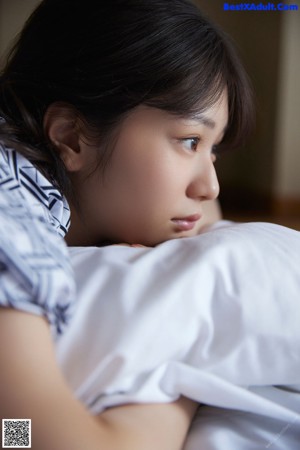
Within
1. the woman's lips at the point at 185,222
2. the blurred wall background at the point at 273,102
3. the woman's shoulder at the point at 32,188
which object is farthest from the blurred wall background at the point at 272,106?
the woman's shoulder at the point at 32,188

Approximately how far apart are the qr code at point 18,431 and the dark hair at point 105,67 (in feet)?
0.99

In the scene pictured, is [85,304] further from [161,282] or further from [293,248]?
[293,248]

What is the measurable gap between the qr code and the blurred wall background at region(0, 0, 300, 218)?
157 cm

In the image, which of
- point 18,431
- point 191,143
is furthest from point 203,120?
point 18,431

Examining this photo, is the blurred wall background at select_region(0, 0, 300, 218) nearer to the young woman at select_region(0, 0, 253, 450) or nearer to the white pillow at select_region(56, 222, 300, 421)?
the young woman at select_region(0, 0, 253, 450)

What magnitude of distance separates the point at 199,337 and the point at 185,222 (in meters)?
0.27

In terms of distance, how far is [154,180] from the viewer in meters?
0.64

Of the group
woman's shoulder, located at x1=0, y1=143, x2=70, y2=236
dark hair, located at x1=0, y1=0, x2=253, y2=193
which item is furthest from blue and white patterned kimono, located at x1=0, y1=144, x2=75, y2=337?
dark hair, located at x1=0, y1=0, x2=253, y2=193

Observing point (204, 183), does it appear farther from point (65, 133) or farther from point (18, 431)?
point (18, 431)

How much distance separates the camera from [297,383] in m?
0.47

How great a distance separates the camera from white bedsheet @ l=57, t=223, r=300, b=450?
414mm

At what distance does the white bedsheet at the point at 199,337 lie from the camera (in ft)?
1.36

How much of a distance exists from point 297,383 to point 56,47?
0.43 meters

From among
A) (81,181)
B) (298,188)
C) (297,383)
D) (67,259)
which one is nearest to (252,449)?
(297,383)
